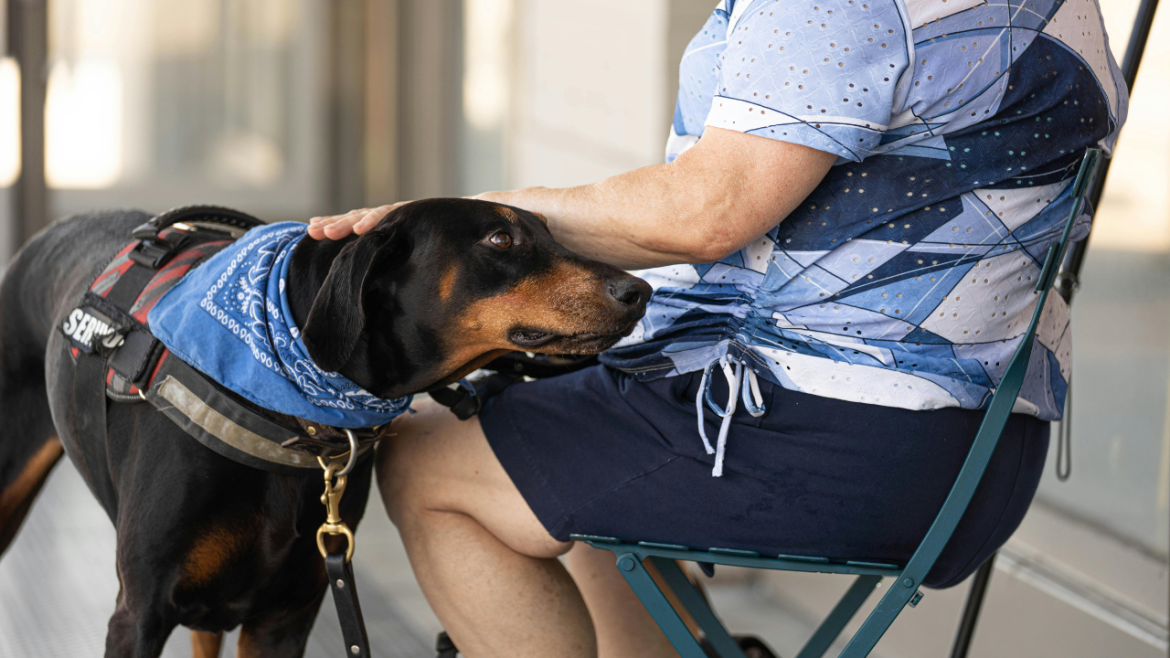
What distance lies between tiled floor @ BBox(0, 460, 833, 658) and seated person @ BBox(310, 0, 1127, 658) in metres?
1.36

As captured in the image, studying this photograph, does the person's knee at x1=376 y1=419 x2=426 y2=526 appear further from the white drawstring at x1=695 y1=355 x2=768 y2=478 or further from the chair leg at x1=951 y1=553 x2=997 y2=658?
the chair leg at x1=951 y1=553 x2=997 y2=658

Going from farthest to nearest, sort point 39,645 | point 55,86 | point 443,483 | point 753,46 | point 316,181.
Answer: point 316,181 < point 55,86 < point 39,645 < point 443,483 < point 753,46

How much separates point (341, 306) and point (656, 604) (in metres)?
0.51

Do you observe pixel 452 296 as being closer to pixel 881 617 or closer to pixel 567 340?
pixel 567 340

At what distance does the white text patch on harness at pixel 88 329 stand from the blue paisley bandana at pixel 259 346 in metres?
0.11

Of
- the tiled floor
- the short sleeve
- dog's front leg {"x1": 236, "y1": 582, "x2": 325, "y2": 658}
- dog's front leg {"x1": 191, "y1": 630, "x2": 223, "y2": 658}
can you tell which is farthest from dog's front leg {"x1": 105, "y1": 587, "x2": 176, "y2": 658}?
the tiled floor

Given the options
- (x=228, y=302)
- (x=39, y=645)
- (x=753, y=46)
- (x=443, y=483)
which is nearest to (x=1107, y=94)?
(x=753, y=46)

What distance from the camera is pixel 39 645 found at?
229 centimetres

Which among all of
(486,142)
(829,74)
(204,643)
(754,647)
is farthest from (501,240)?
(486,142)

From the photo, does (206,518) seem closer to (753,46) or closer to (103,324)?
(103,324)

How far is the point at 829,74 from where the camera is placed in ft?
3.34

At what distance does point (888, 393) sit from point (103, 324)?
1.03 meters

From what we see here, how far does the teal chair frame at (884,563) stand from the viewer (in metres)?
1.05

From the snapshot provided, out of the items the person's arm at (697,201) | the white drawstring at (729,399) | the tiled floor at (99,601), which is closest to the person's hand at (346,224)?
the person's arm at (697,201)
